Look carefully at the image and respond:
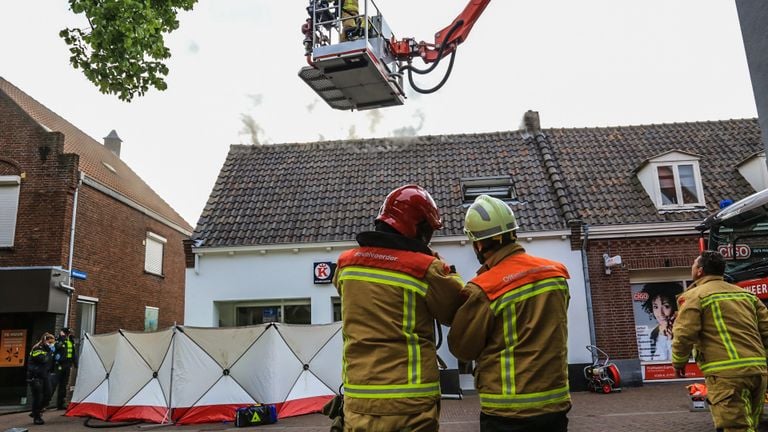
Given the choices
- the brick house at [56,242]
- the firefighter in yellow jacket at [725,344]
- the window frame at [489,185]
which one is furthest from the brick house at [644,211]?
the brick house at [56,242]

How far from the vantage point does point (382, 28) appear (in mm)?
8578

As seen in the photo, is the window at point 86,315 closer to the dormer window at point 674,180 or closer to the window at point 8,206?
the window at point 8,206

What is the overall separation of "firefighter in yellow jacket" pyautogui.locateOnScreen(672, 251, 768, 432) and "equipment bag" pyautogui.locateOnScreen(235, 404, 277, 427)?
7368 mm

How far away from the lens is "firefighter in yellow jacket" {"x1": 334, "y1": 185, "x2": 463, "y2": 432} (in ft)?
8.93

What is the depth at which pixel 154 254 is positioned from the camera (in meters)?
20.9

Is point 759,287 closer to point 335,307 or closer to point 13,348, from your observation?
point 335,307

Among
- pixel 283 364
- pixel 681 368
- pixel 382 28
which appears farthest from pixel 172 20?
pixel 681 368

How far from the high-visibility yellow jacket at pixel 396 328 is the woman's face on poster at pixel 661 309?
12.8 metres

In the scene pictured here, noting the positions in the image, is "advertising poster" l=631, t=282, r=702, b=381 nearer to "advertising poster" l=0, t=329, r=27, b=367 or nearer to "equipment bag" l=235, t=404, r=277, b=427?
"equipment bag" l=235, t=404, r=277, b=427

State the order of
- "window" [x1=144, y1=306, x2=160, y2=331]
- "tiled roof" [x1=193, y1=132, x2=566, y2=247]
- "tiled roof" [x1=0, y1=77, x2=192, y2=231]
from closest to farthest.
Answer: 1. "tiled roof" [x1=193, y1=132, x2=566, y2=247]
2. "tiled roof" [x1=0, y1=77, x2=192, y2=231]
3. "window" [x1=144, y1=306, x2=160, y2=331]

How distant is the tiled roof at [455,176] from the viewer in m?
14.7

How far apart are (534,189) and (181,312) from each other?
50.4 ft

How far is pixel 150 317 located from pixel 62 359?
7.25 meters

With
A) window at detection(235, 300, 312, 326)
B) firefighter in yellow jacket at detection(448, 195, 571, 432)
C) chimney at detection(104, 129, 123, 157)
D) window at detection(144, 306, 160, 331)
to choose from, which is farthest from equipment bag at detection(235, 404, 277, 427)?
→ chimney at detection(104, 129, 123, 157)
